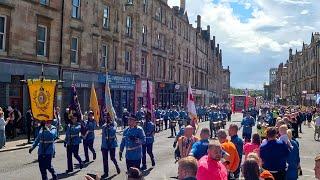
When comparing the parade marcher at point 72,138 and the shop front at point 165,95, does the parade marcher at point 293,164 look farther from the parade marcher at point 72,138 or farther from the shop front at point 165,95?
the shop front at point 165,95

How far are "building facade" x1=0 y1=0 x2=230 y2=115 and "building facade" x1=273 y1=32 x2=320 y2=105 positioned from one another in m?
19.9

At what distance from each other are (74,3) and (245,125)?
53.5ft

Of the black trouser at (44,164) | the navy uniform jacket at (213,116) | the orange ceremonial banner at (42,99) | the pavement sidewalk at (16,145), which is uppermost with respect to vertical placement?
the orange ceremonial banner at (42,99)

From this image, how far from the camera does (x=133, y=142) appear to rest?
38.9 ft

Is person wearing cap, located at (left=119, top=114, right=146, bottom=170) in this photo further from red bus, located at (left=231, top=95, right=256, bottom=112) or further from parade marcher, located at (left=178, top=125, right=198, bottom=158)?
red bus, located at (left=231, top=95, right=256, bottom=112)

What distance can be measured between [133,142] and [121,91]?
26.4 metres

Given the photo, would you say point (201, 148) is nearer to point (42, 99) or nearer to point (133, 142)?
point (133, 142)

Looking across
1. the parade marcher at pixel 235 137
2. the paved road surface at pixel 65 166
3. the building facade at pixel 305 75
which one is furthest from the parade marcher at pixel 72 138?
Answer: the building facade at pixel 305 75

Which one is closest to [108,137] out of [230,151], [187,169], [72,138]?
[72,138]

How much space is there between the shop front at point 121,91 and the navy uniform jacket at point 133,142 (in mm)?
22243

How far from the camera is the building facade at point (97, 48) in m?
24.6

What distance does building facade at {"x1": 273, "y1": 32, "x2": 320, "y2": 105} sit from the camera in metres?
66.0

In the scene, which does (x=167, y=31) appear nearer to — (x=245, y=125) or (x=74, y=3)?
(x=74, y=3)

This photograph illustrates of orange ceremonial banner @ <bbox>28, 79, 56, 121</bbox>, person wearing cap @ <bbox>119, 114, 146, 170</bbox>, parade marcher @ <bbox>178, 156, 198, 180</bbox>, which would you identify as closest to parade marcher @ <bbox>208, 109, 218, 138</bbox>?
orange ceremonial banner @ <bbox>28, 79, 56, 121</bbox>
